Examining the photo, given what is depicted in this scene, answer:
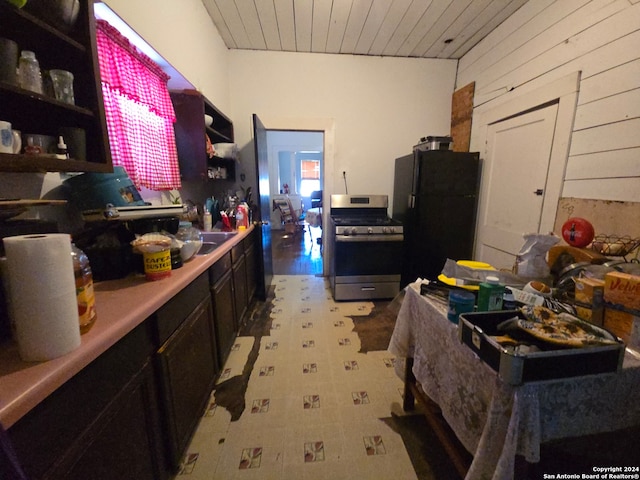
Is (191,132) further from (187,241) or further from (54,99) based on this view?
(54,99)

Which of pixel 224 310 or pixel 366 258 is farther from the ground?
pixel 366 258

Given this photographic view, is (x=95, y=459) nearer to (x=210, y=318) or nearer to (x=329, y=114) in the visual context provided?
(x=210, y=318)

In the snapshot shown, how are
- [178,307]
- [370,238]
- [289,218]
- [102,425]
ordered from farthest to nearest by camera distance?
[289,218]
[370,238]
[178,307]
[102,425]

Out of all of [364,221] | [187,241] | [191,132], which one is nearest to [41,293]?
[187,241]

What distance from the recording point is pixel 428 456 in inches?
47.7

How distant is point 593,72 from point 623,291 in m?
1.75

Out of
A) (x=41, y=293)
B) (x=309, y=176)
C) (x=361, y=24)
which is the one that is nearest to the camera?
(x=41, y=293)

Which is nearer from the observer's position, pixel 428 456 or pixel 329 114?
pixel 428 456

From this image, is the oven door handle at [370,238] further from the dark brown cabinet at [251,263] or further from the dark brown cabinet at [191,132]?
the dark brown cabinet at [191,132]

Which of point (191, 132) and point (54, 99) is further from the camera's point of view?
point (191, 132)

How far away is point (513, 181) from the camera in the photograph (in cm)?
235

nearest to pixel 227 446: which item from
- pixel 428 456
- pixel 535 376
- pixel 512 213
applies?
pixel 428 456

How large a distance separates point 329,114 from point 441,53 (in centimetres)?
146

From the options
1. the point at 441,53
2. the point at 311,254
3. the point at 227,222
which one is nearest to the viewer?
the point at 227,222
